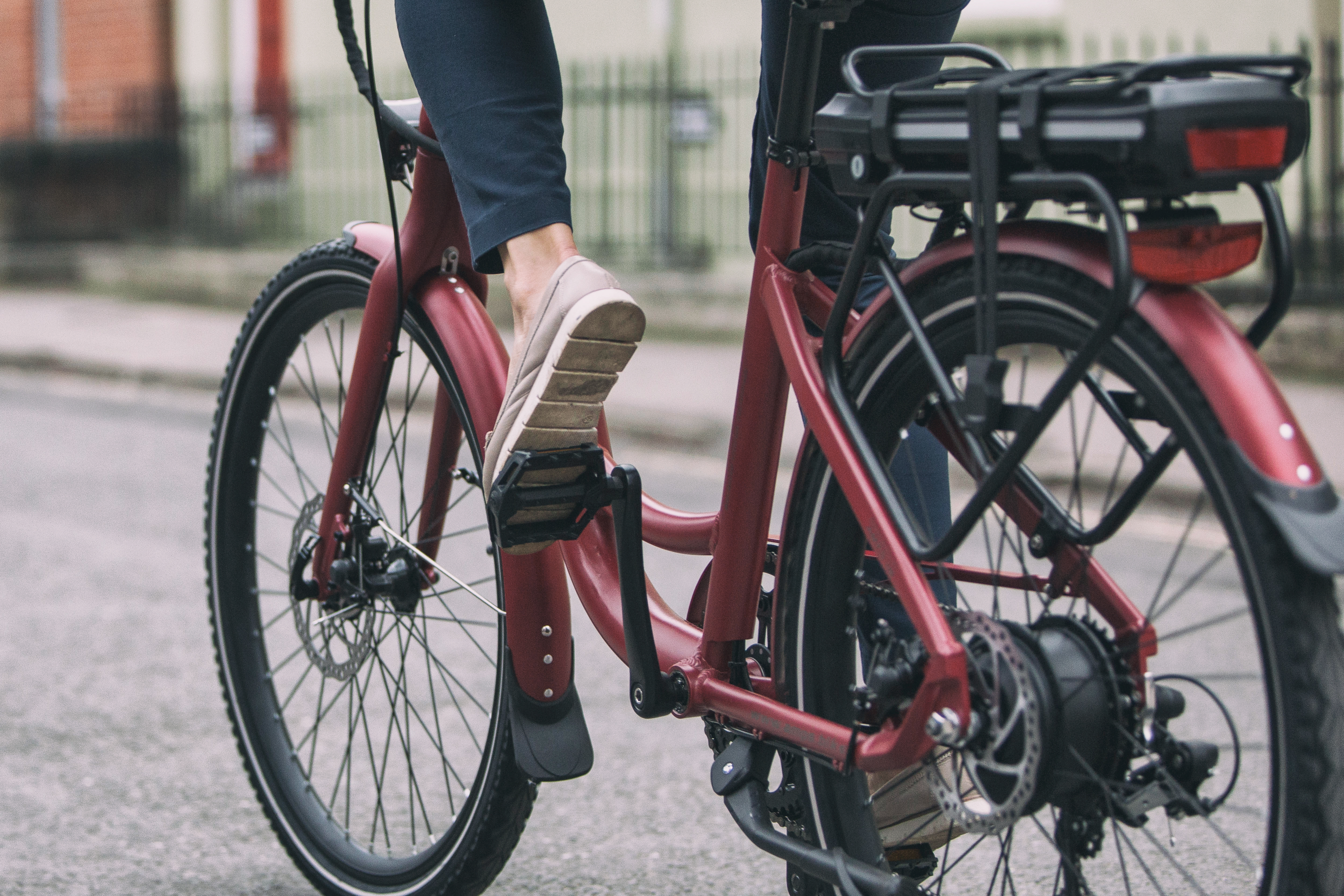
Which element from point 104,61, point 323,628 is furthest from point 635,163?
point 323,628

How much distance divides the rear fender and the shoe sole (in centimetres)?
60

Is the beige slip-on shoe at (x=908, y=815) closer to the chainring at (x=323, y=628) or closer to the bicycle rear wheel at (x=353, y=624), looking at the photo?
the bicycle rear wheel at (x=353, y=624)

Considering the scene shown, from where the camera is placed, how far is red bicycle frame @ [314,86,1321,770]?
4.39ft

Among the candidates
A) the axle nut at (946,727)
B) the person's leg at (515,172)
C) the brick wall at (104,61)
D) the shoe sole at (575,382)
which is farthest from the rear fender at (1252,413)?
the brick wall at (104,61)

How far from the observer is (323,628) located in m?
2.51

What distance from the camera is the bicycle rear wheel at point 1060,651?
4.14ft

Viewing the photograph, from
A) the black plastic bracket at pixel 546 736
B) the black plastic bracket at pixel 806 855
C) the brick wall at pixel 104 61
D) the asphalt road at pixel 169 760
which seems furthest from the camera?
the brick wall at pixel 104 61

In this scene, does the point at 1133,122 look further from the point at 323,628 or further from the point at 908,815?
the point at 323,628

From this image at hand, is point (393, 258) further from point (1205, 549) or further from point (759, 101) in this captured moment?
point (1205, 549)

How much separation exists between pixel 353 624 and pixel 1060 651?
130 centimetres

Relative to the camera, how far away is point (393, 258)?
7.57ft

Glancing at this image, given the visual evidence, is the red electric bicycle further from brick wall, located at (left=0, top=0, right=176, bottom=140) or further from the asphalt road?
brick wall, located at (left=0, top=0, right=176, bottom=140)

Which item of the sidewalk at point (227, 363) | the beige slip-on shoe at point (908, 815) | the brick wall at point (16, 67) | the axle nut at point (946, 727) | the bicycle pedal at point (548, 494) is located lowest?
the sidewalk at point (227, 363)

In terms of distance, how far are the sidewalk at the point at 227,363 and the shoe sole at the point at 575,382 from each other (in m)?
2.78
